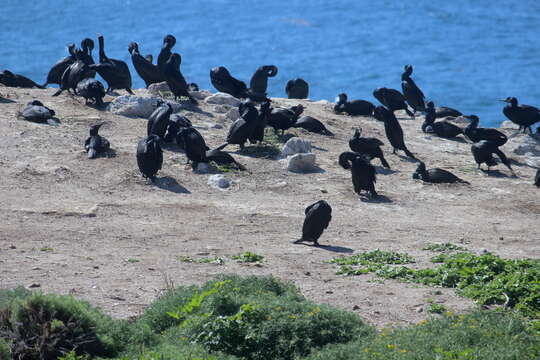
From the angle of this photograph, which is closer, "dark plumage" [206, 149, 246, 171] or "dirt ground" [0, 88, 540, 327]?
"dirt ground" [0, 88, 540, 327]

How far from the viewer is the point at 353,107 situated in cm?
2019

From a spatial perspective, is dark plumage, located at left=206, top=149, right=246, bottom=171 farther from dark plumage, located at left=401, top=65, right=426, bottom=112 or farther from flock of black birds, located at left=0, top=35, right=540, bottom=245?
dark plumage, located at left=401, top=65, right=426, bottom=112

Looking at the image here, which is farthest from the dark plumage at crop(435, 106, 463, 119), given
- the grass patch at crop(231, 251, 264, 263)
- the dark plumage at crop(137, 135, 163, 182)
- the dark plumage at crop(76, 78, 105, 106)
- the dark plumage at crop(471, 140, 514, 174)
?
the grass patch at crop(231, 251, 264, 263)

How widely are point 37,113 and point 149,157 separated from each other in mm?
3607

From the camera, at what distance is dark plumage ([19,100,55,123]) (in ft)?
52.6

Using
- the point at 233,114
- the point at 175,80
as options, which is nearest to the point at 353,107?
the point at 233,114

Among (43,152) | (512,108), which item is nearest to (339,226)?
(43,152)

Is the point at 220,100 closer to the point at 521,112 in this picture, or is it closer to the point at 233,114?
the point at 233,114

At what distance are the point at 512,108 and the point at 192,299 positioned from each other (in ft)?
44.6

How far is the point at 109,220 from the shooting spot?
1184 centimetres

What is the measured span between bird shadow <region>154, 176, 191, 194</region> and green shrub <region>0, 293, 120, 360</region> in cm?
634

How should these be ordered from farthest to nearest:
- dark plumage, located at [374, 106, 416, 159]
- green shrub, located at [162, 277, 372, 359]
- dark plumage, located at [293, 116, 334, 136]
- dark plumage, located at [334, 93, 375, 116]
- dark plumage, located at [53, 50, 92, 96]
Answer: dark plumage, located at [334, 93, 375, 116], dark plumage, located at [53, 50, 92, 96], dark plumage, located at [293, 116, 334, 136], dark plumage, located at [374, 106, 416, 159], green shrub, located at [162, 277, 372, 359]

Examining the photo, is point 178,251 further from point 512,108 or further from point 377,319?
point 512,108

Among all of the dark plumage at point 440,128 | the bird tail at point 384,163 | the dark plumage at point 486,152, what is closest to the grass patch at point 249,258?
the bird tail at point 384,163
